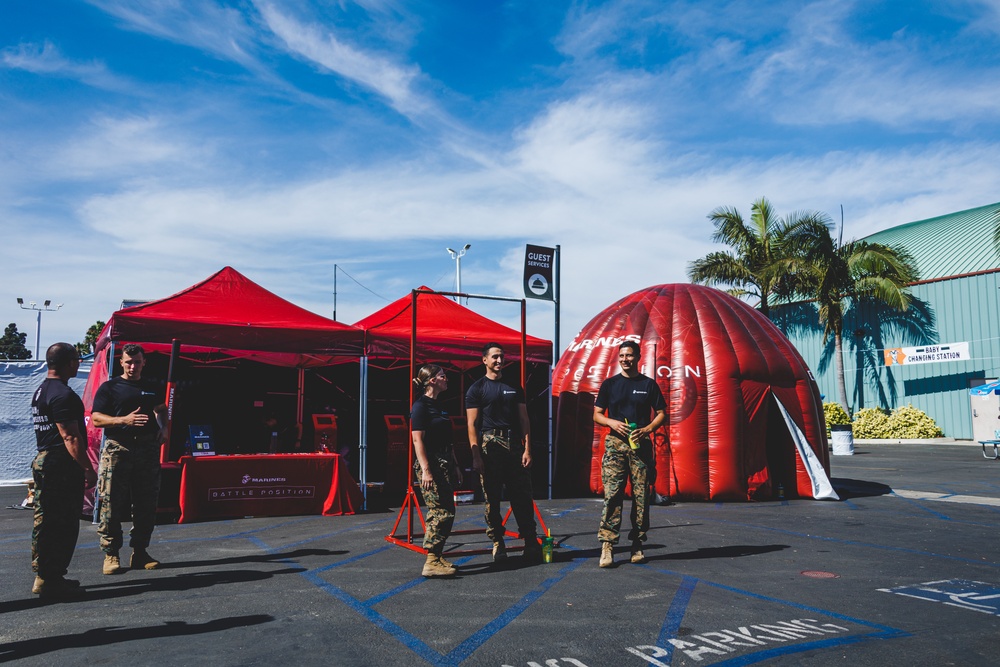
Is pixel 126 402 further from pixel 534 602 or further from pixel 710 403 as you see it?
pixel 710 403

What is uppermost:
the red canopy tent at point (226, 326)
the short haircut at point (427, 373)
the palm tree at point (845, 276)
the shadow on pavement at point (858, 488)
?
the palm tree at point (845, 276)

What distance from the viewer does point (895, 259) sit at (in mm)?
29516

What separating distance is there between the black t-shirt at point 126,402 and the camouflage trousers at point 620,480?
13.5ft

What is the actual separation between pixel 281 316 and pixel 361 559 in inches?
213

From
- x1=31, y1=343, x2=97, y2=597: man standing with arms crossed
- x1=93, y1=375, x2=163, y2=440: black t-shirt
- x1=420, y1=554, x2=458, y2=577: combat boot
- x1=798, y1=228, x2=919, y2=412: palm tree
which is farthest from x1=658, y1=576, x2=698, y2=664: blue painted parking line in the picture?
x1=798, y1=228, x2=919, y2=412: palm tree

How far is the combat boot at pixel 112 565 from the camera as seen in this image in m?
6.30

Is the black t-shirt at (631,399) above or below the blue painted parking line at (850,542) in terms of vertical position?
above

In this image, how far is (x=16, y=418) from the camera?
14.8m

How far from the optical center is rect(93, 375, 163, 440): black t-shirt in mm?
6387

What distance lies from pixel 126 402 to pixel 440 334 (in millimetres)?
6101

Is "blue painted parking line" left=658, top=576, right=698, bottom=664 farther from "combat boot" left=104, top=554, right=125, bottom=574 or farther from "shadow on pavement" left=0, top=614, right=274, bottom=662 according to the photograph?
"combat boot" left=104, top=554, right=125, bottom=574

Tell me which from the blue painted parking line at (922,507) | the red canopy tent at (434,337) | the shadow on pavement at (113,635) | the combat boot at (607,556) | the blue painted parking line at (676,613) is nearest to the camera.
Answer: the shadow on pavement at (113,635)

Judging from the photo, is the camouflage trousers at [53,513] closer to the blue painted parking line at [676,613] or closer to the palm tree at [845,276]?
the blue painted parking line at [676,613]

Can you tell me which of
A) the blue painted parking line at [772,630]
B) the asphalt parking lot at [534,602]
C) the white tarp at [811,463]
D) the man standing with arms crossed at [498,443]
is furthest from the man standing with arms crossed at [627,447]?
the white tarp at [811,463]
